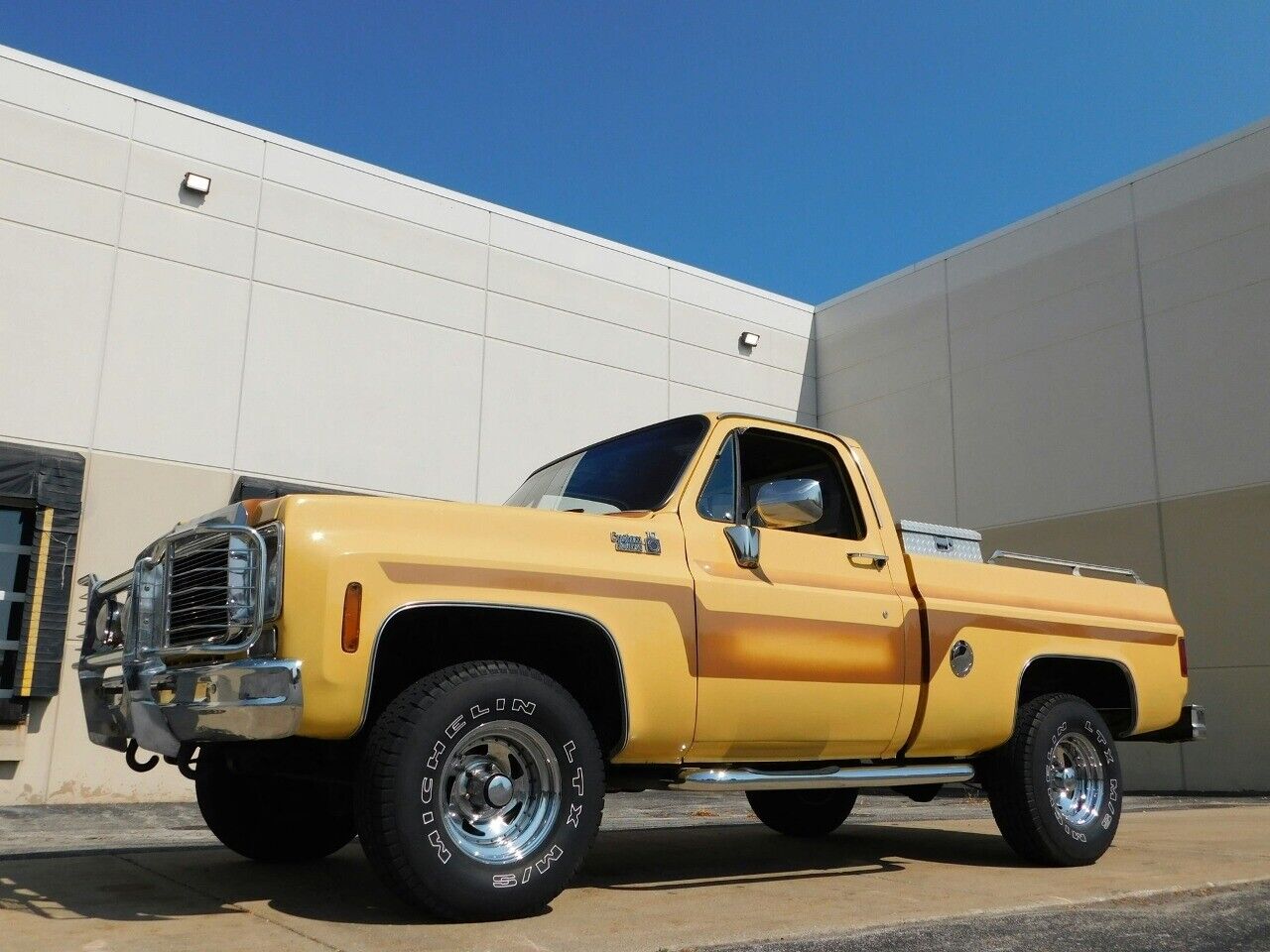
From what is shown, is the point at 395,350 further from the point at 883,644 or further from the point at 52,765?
the point at 883,644

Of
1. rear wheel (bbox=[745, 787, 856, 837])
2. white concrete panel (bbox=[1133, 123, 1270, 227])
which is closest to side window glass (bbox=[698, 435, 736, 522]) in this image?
rear wheel (bbox=[745, 787, 856, 837])

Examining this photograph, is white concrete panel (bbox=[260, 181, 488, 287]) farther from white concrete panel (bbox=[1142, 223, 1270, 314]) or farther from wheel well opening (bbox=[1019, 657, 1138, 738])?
wheel well opening (bbox=[1019, 657, 1138, 738])

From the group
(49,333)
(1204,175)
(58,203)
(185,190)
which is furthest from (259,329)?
(1204,175)

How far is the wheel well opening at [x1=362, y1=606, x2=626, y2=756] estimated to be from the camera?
13.9 ft

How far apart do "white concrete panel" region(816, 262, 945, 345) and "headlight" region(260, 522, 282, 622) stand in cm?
1526

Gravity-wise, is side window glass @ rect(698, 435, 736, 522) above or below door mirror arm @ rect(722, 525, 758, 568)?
above

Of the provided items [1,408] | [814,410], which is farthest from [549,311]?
[1,408]

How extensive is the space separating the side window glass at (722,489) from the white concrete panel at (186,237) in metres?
10.0

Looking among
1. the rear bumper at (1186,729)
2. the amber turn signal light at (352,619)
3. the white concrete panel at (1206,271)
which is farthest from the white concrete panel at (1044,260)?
the amber turn signal light at (352,619)

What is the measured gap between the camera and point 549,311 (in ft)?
52.9

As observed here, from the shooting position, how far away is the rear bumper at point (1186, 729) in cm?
669

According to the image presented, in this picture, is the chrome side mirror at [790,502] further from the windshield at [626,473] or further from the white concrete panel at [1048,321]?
the white concrete panel at [1048,321]

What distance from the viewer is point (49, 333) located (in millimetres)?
12078

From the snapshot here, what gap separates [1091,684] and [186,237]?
36.5ft
